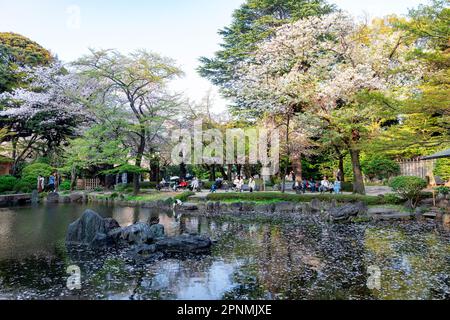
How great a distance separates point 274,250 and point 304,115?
41.0 feet

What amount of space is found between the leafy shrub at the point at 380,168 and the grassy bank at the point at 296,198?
984 centimetres

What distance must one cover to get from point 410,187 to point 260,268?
12353 mm

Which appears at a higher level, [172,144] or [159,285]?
[172,144]

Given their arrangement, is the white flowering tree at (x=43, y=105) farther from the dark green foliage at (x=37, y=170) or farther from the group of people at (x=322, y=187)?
the group of people at (x=322, y=187)

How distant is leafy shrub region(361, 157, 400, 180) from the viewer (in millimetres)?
26828

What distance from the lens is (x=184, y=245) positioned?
1001 cm

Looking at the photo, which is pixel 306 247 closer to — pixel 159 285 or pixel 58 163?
pixel 159 285

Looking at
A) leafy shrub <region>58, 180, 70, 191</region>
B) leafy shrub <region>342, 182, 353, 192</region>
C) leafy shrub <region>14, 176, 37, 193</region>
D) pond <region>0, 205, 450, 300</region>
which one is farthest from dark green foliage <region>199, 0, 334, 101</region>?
pond <region>0, 205, 450, 300</region>

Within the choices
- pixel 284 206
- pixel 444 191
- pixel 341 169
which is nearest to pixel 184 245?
pixel 284 206

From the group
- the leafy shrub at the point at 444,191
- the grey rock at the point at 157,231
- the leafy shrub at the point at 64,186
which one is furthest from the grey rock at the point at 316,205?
the leafy shrub at the point at 64,186

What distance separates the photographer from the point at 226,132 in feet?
91.1

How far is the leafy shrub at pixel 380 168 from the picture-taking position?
2683 cm

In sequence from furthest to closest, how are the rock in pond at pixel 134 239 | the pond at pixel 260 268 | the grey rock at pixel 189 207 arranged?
1. the grey rock at pixel 189 207
2. the rock in pond at pixel 134 239
3. the pond at pixel 260 268

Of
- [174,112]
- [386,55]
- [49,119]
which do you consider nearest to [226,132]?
[174,112]
